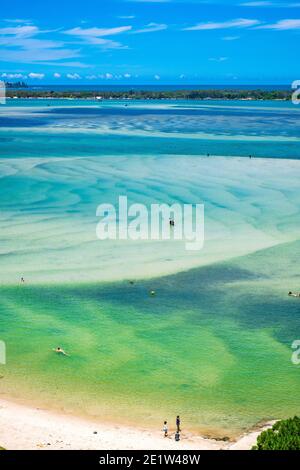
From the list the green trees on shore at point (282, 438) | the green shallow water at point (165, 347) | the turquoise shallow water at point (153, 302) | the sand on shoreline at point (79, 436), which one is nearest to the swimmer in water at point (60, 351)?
the green shallow water at point (165, 347)

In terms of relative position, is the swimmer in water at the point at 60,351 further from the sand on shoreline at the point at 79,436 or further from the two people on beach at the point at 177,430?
the two people on beach at the point at 177,430

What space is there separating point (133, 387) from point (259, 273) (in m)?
12.7

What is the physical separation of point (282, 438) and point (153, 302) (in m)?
14.1

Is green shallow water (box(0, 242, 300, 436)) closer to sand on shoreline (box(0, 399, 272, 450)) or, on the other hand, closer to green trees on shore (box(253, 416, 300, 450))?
sand on shoreline (box(0, 399, 272, 450))

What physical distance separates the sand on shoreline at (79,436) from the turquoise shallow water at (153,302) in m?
0.84

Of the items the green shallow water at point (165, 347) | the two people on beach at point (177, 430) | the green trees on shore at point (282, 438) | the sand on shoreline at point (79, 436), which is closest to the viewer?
the green trees on shore at point (282, 438)

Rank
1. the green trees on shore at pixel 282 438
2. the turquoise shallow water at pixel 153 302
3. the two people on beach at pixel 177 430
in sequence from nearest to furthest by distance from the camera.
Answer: the green trees on shore at pixel 282 438, the two people on beach at pixel 177 430, the turquoise shallow water at pixel 153 302

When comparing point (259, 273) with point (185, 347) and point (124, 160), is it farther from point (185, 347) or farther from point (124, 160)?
point (124, 160)

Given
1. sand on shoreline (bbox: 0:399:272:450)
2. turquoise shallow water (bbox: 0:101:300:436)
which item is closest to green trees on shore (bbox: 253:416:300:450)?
sand on shoreline (bbox: 0:399:272:450)

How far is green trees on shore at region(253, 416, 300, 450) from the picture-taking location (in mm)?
16062

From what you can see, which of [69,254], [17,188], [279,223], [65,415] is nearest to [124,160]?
[17,188]

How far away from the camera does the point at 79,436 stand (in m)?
19.5

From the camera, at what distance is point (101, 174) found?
5928cm

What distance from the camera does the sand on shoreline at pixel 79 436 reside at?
61.7 feet
